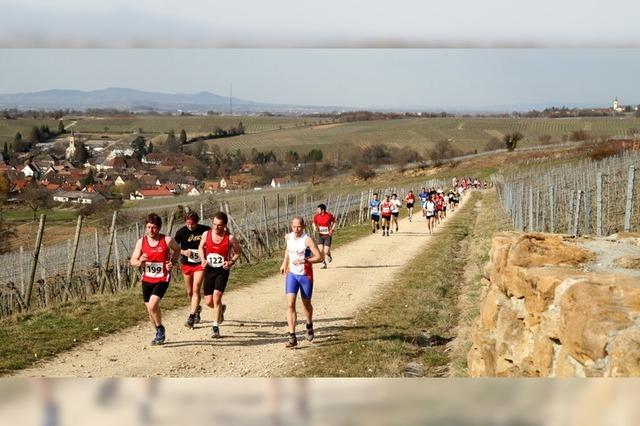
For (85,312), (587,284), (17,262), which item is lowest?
(17,262)

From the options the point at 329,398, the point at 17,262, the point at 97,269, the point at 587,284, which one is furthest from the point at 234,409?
the point at 17,262

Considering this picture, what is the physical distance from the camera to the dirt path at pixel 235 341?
610 centimetres

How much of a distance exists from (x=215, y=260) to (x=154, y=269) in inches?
33.2

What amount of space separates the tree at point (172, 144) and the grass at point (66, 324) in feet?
11.9

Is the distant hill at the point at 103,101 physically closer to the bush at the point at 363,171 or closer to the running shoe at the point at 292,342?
the bush at the point at 363,171

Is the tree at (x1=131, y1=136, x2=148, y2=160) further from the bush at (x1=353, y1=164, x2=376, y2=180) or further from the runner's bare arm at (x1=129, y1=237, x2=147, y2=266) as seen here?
the runner's bare arm at (x1=129, y1=237, x2=147, y2=266)

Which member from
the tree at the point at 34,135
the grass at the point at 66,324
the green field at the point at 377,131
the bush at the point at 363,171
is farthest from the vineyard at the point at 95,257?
the tree at the point at 34,135

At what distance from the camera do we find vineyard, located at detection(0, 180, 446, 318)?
11523mm

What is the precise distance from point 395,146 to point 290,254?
2.33m

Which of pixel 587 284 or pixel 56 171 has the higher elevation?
pixel 56 171

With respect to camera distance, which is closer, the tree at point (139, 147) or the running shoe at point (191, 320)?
the tree at point (139, 147)

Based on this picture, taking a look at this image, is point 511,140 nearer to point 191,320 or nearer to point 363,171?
point 363,171

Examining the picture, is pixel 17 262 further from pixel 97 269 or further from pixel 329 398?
pixel 329 398

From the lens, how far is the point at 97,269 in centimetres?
1341
